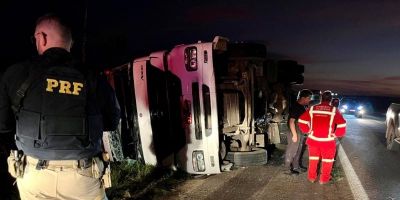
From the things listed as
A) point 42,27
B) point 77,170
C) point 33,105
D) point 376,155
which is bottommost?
point 376,155

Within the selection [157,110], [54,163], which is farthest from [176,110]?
[54,163]

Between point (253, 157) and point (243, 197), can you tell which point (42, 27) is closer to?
point (243, 197)

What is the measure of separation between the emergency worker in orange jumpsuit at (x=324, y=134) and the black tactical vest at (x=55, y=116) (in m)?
4.70

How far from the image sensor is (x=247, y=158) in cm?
747

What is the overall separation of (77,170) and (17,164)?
369mm

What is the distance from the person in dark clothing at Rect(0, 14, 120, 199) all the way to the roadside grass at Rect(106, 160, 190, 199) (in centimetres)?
297

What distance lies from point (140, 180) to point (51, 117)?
4090 mm

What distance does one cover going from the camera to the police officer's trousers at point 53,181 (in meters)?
2.46

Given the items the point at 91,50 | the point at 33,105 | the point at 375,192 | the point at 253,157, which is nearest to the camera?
the point at 33,105

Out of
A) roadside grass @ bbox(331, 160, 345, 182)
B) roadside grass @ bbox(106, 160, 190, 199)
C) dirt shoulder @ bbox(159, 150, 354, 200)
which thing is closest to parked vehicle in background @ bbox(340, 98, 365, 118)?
roadside grass @ bbox(331, 160, 345, 182)

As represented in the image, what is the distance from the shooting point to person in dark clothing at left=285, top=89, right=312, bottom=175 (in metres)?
7.13

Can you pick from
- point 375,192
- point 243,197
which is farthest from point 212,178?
point 375,192

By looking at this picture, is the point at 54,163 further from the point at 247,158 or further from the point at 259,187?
the point at 247,158

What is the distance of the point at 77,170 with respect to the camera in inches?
99.7
